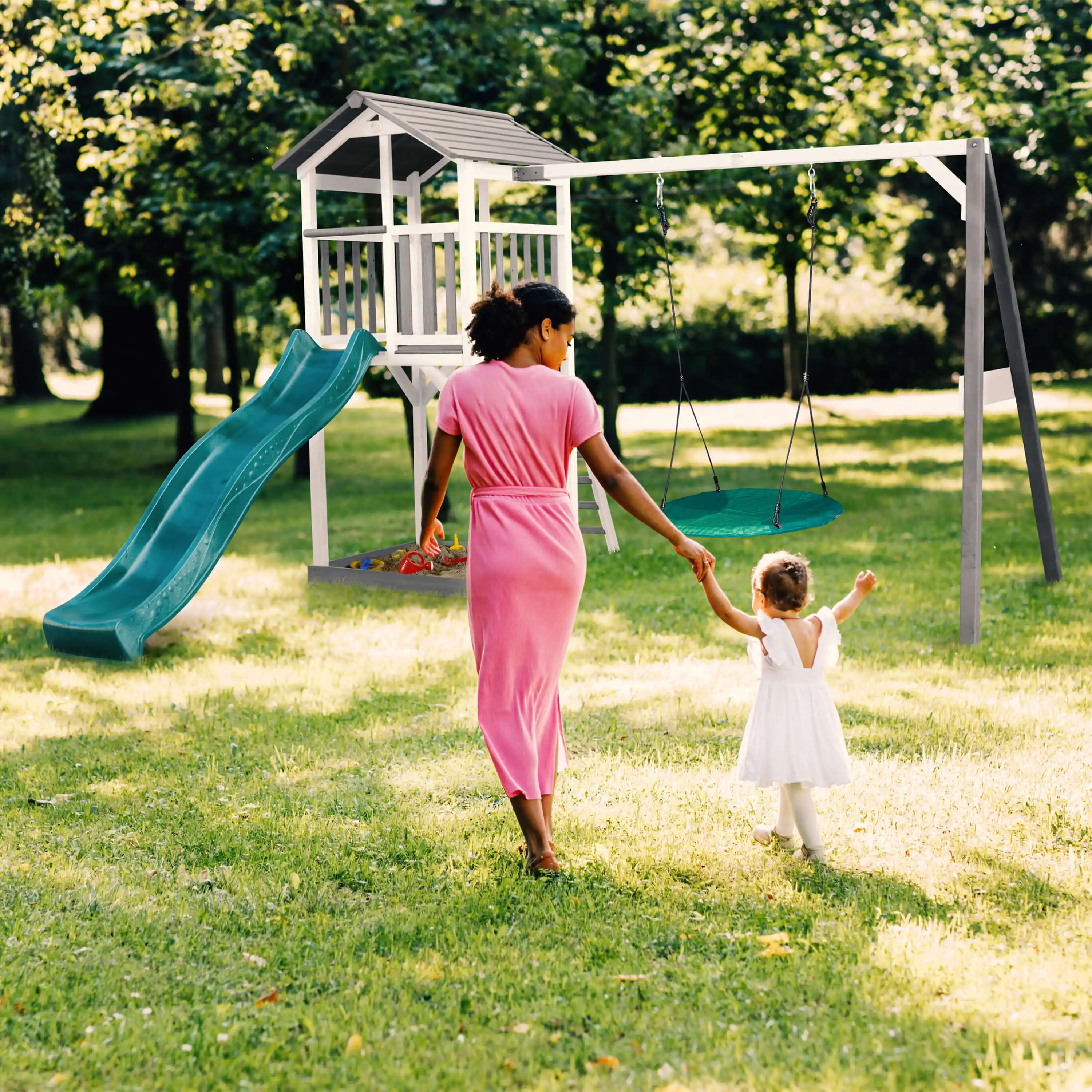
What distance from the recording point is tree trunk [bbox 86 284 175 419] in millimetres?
26031

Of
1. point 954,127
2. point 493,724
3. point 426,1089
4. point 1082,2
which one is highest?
point 1082,2

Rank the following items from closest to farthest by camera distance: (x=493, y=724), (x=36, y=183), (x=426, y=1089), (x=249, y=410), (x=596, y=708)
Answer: (x=426, y=1089)
(x=493, y=724)
(x=596, y=708)
(x=249, y=410)
(x=36, y=183)

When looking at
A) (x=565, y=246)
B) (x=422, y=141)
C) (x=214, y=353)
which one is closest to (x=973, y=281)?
(x=565, y=246)

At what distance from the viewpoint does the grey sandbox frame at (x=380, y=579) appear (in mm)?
9844

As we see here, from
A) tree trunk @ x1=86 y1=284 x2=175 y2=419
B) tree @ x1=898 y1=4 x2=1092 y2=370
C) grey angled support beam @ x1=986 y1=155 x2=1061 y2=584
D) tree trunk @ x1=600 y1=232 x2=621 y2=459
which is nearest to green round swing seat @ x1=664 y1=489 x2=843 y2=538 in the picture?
grey angled support beam @ x1=986 y1=155 x2=1061 y2=584

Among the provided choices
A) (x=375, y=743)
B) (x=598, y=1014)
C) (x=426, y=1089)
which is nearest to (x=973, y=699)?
(x=375, y=743)

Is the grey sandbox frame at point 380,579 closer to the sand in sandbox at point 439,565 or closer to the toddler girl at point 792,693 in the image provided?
the sand in sandbox at point 439,565

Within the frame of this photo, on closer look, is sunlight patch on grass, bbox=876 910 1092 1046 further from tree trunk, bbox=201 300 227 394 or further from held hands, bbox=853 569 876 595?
tree trunk, bbox=201 300 227 394

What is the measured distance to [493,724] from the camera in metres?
4.61

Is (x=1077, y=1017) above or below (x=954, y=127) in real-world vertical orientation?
below

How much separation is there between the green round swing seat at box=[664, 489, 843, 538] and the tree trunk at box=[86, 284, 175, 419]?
19487 mm

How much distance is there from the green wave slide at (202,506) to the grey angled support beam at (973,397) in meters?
3.99

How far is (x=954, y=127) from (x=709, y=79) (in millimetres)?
4528

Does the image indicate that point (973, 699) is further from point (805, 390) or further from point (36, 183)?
point (36, 183)
